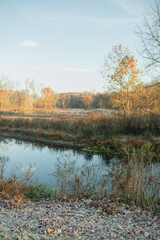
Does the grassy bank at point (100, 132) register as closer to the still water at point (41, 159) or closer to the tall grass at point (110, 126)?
the tall grass at point (110, 126)

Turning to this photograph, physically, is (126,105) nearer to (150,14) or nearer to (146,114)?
(146,114)

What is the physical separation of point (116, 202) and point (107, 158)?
6837 millimetres

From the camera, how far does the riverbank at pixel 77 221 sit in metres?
4.00

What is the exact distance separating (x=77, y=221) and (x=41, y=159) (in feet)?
25.9

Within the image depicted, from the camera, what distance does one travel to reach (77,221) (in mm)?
4680

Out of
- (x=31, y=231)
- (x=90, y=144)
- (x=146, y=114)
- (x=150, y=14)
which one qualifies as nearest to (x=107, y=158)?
(x=90, y=144)

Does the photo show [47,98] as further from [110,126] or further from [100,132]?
[110,126]

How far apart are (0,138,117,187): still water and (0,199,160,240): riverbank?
254cm

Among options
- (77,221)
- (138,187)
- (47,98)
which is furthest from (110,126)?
(47,98)

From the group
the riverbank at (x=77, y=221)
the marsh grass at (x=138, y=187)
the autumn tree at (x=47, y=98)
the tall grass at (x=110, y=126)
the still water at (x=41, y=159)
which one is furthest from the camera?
the autumn tree at (x=47, y=98)

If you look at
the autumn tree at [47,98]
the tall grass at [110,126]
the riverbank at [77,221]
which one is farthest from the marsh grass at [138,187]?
the autumn tree at [47,98]

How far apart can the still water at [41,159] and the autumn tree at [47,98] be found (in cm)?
2351

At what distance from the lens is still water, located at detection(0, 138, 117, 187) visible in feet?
29.8

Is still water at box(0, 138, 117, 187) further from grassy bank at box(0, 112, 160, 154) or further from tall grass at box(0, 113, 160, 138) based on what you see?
tall grass at box(0, 113, 160, 138)
